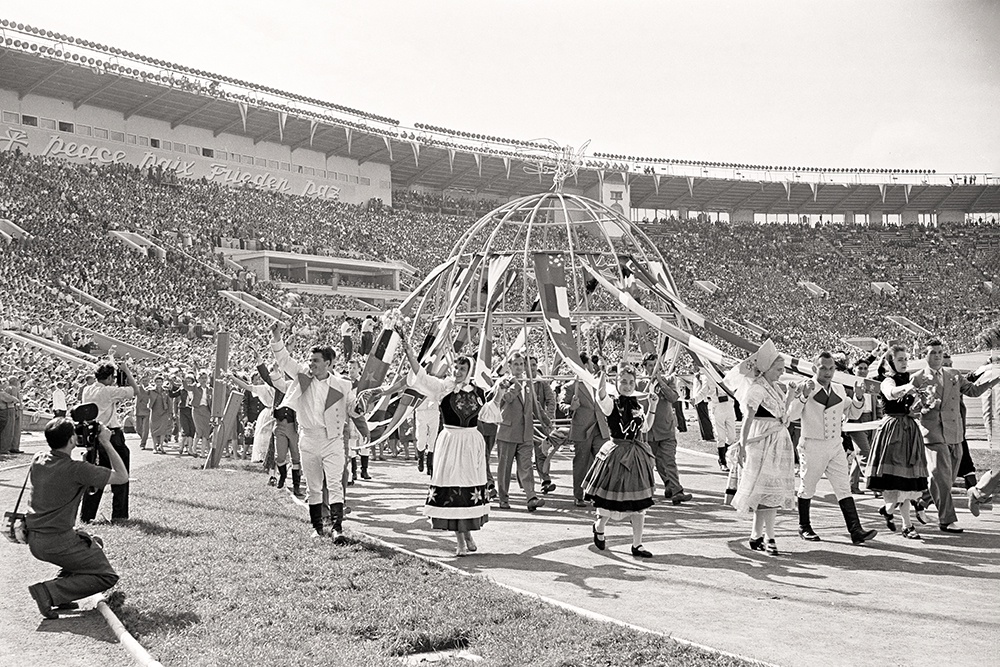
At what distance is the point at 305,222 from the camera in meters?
46.0

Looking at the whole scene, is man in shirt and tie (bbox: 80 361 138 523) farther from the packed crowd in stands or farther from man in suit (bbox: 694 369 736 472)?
man in suit (bbox: 694 369 736 472)

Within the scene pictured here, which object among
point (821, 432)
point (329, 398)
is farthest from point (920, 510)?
point (329, 398)

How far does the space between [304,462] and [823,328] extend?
1670 inches

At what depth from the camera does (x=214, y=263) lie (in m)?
36.5

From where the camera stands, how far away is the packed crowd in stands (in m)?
26.9

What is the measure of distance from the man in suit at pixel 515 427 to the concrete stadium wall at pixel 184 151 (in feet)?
120

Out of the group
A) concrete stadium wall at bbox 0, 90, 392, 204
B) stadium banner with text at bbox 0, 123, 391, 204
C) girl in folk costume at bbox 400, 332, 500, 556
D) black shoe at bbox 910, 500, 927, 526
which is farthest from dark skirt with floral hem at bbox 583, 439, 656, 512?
concrete stadium wall at bbox 0, 90, 392, 204

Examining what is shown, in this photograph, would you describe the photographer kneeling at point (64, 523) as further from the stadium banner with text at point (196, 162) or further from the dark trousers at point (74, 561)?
the stadium banner with text at point (196, 162)

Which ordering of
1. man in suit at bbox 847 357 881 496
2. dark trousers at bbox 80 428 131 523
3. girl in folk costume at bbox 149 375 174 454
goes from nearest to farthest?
dark trousers at bbox 80 428 131 523
man in suit at bbox 847 357 881 496
girl in folk costume at bbox 149 375 174 454

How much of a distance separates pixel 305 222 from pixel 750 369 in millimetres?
40421

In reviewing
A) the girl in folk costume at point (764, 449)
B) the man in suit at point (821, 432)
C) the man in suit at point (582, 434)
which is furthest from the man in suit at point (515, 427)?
the man in suit at point (821, 432)

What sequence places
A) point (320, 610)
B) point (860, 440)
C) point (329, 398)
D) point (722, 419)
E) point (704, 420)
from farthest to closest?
point (704, 420), point (722, 419), point (860, 440), point (329, 398), point (320, 610)

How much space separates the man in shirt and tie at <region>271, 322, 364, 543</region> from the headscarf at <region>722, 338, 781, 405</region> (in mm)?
3444

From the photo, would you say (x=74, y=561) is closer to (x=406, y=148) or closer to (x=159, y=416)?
(x=159, y=416)
